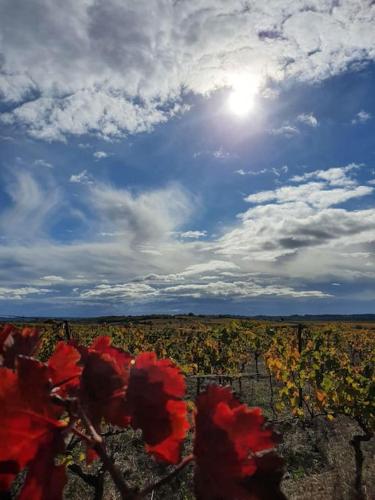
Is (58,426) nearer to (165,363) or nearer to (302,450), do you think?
(165,363)

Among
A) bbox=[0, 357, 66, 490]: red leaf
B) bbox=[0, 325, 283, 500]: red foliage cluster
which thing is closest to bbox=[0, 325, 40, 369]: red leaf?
bbox=[0, 325, 283, 500]: red foliage cluster

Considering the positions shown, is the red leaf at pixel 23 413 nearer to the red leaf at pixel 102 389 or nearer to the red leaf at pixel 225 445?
the red leaf at pixel 102 389

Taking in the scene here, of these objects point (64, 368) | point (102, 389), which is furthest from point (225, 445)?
point (64, 368)

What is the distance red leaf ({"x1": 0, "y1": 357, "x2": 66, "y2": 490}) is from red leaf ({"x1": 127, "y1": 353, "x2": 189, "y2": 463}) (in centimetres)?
Result: 15

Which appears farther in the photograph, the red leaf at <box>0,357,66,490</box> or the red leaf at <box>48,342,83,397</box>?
the red leaf at <box>48,342,83,397</box>

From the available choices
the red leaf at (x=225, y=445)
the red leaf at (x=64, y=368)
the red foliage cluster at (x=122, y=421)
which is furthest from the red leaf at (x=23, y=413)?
the red leaf at (x=225, y=445)

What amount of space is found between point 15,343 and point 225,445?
18.9 inches

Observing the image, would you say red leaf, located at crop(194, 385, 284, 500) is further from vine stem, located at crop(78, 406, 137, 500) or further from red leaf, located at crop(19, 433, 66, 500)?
red leaf, located at crop(19, 433, 66, 500)

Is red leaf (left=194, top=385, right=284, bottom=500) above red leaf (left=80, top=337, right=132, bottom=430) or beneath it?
beneath

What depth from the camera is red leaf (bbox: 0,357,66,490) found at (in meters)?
0.68

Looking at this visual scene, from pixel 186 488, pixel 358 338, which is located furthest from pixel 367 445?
pixel 358 338

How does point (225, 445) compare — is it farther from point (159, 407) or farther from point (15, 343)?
point (15, 343)

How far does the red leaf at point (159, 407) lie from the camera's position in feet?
2.55

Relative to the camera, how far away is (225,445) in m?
0.75
